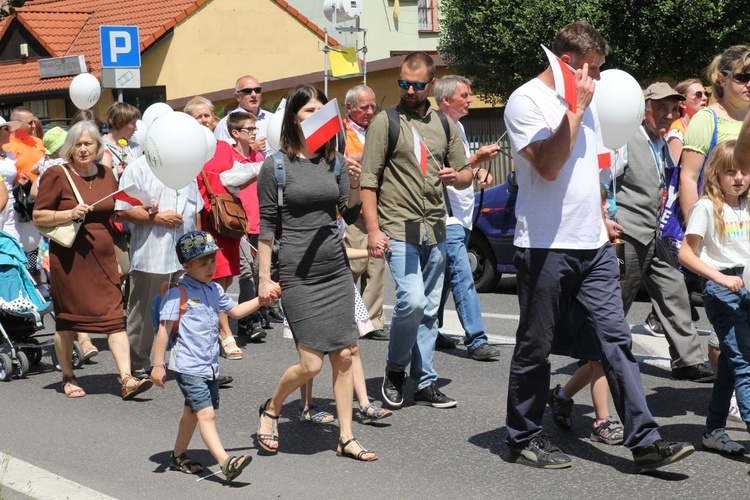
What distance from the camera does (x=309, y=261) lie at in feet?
19.6

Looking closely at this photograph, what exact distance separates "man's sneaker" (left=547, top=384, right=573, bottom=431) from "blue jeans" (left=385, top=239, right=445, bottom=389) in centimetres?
95

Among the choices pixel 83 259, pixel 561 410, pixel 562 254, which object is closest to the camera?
pixel 562 254

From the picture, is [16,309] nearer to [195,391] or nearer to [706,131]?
[195,391]

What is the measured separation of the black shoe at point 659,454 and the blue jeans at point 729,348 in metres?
0.50

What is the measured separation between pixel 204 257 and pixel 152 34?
88.2ft

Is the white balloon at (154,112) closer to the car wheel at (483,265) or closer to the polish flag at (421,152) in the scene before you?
the car wheel at (483,265)

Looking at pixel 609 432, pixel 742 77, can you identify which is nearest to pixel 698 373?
pixel 609 432

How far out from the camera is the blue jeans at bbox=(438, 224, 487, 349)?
8477 millimetres

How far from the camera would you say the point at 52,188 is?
7.67 meters

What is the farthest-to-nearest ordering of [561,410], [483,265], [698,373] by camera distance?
1. [483,265]
2. [698,373]
3. [561,410]

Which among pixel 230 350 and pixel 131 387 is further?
pixel 230 350

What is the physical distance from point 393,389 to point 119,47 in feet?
32.9

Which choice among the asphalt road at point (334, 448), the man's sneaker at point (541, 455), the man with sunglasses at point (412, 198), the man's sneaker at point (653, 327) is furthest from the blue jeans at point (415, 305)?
the man's sneaker at point (653, 327)

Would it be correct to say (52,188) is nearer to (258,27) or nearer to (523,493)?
(523,493)
